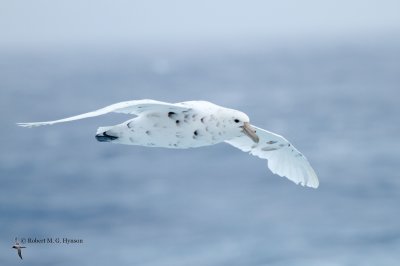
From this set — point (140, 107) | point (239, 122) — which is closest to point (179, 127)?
point (140, 107)

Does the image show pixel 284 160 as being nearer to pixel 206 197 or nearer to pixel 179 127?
pixel 179 127

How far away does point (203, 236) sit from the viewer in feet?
196

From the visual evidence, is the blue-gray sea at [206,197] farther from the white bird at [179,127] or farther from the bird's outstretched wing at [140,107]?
the bird's outstretched wing at [140,107]

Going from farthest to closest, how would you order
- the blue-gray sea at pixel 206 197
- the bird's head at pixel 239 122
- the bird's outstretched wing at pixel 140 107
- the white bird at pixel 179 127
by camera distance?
1. the blue-gray sea at pixel 206 197
2. the bird's head at pixel 239 122
3. the white bird at pixel 179 127
4. the bird's outstretched wing at pixel 140 107

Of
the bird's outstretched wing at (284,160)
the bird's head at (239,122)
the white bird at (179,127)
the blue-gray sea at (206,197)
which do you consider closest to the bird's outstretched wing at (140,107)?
the white bird at (179,127)

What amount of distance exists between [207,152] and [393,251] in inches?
1455

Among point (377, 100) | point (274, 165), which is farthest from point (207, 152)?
point (274, 165)

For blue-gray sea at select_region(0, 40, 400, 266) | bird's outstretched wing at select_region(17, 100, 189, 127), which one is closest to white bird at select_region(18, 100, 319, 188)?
bird's outstretched wing at select_region(17, 100, 189, 127)

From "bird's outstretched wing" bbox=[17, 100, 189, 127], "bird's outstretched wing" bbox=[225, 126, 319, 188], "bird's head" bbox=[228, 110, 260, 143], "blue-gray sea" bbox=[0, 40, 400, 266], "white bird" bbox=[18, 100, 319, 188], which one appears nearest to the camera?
"bird's outstretched wing" bbox=[17, 100, 189, 127]

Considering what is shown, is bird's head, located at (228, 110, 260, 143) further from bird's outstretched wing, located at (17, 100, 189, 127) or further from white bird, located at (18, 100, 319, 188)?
bird's outstretched wing, located at (17, 100, 189, 127)

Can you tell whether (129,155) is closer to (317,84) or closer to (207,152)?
(207,152)

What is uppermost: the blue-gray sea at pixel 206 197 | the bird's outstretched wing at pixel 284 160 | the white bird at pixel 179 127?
the blue-gray sea at pixel 206 197

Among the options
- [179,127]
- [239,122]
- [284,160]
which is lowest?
[179,127]

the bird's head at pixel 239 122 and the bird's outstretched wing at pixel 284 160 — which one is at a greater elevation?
the bird's outstretched wing at pixel 284 160
